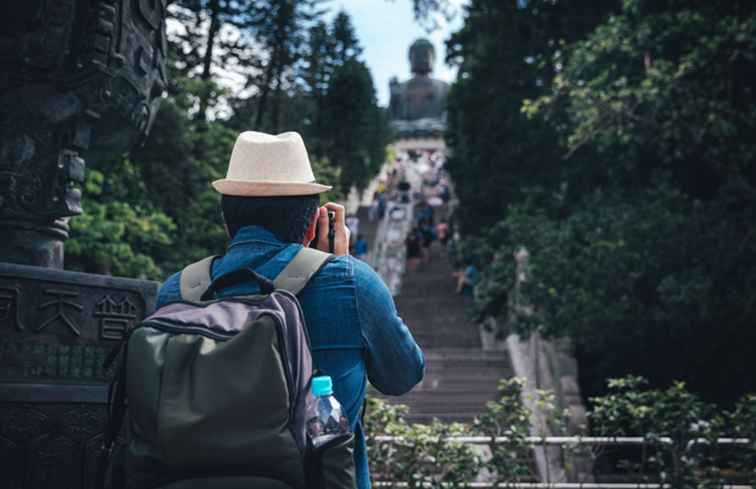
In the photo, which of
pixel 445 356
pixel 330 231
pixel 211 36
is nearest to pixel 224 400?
pixel 330 231

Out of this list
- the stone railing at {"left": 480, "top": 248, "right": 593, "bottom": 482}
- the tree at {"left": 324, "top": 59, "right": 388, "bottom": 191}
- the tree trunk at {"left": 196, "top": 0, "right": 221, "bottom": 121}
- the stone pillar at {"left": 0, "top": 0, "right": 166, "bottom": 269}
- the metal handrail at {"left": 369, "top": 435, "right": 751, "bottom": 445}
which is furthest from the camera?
the tree at {"left": 324, "top": 59, "right": 388, "bottom": 191}

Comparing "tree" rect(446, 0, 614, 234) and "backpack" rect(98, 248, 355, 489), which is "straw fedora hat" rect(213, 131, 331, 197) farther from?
"tree" rect(446, 0, 614, 234)

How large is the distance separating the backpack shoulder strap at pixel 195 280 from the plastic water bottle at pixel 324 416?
1.44 feet

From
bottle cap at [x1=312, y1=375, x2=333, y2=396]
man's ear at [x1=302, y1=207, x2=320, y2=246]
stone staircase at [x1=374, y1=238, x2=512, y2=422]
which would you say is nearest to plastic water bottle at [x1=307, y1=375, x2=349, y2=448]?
bottle cap at [x1=312, y1=375, x2=333, y2=396]

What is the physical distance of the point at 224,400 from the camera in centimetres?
214

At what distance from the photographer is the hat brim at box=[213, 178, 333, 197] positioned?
8.66ft

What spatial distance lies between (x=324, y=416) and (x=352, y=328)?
322 mm

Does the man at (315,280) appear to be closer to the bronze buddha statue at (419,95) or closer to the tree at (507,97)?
the tree at (507,97)

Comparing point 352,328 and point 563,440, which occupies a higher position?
point 352,328

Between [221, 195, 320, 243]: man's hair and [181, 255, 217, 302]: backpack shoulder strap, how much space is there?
0.15 m

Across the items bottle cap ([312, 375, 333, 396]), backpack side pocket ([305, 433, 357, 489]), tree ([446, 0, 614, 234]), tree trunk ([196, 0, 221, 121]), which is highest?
tree trunk ([196, 0, 221, 121])

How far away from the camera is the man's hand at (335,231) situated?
2828mm

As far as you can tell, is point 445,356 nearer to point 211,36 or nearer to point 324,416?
point 211,36

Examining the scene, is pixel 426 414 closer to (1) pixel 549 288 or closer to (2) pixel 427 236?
(1) pixel 549 288
